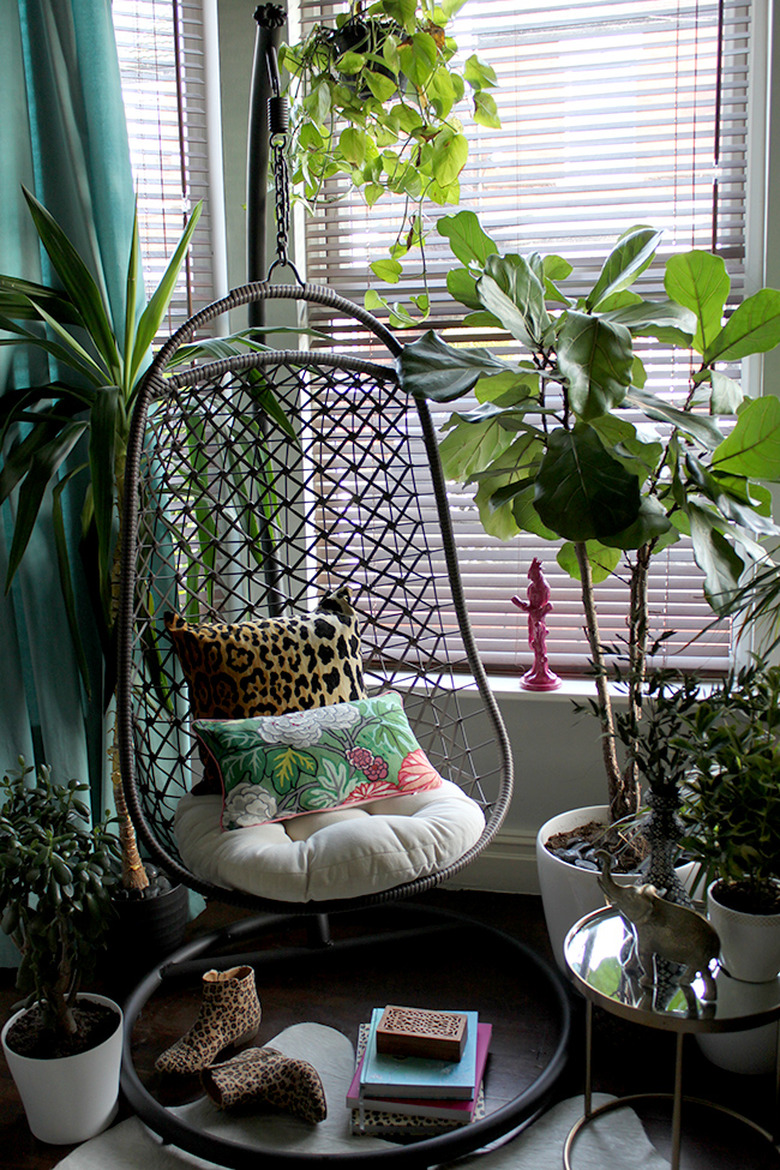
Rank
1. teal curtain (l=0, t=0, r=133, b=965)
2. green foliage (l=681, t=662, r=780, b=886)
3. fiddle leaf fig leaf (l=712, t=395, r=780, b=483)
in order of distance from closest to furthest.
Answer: green foliage (l=681, t=662, r=780, b=886)
fiddle leaf fig leaf (l=712, t=395, r=780, b=483)
teal curtain (l=0, t=0, r=133, b=965)

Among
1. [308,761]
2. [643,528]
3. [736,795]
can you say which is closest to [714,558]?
[643,528]

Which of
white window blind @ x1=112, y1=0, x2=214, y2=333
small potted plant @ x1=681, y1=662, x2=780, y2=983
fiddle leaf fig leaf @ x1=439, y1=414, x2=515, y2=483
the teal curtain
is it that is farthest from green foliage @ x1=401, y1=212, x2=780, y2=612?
white window blind @ x1=112, y1=0, x2=214, y2=333

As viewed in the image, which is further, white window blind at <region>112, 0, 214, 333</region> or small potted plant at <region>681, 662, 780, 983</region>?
white window blind at <region>112, 0, 214, 333</region>

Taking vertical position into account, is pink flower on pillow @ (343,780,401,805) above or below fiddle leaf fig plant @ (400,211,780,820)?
below

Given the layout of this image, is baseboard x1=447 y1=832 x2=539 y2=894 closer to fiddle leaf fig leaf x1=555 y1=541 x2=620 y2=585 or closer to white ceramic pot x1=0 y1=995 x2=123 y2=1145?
fiddle leaf fig leaf x1=555 y1=541 x2=620 y2=585

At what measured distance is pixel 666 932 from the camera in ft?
4.44

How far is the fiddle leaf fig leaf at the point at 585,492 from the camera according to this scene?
148 centimetres

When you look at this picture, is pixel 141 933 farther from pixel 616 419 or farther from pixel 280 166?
pixel 280 166

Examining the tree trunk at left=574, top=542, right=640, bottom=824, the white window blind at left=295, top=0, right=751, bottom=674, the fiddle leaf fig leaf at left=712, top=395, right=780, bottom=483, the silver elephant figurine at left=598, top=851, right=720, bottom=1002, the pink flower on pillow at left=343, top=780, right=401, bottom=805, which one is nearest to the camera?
the silver elephant figurine at left=598, top=851, right=720, bottom=1002

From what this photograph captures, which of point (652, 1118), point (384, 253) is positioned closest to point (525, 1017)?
point (652, 1118)

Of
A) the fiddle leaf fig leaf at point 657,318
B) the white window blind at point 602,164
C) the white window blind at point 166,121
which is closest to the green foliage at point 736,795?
the fiddle leaf fig leaf at point 657,318

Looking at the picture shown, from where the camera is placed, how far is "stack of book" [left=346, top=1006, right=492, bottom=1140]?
158cm

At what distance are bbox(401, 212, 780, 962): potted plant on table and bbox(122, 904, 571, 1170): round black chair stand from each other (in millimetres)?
239

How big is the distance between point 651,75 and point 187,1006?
228cm
